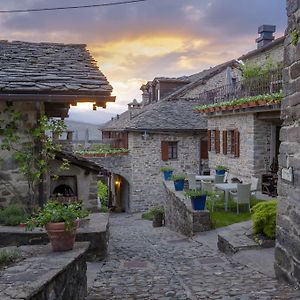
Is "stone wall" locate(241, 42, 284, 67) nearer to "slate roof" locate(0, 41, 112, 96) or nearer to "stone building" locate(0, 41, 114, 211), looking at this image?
"slate roof" locate(0, 41, 112, 96)

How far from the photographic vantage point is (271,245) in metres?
7.56

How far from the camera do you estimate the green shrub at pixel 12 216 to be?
7582 mm

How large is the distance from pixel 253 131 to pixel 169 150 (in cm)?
1001

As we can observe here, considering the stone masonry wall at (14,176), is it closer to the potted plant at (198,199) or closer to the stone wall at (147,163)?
the potted plant at (198,199)

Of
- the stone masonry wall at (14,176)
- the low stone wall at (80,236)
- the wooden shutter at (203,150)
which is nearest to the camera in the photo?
the low stone wall at (80,236)

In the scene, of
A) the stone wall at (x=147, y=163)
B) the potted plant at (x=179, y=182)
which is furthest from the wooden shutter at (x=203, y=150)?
Result: the potted plant at (x=179, y=182)

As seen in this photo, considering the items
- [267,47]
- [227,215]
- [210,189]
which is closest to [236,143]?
[210,189]

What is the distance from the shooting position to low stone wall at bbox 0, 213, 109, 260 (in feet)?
22.8

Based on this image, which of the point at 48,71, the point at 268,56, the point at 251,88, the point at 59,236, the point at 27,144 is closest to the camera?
the point at 59,236

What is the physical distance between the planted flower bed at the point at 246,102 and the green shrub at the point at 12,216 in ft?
27.8

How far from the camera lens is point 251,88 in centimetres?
1536

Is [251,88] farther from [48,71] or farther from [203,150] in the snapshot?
[203,150]

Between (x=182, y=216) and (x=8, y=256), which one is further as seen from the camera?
(x=182, y=216)

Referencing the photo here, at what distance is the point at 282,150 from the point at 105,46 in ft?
34.3
